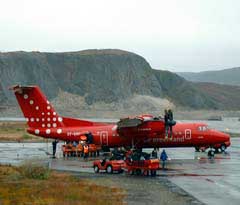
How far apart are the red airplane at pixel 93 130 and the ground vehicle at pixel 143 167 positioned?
11002 mm

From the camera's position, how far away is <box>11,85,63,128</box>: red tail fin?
151ft

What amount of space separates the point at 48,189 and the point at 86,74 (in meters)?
139

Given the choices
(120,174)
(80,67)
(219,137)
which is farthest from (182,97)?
(120,174)

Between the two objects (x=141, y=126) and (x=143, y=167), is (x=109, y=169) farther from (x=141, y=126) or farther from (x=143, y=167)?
(x=141, y=126)

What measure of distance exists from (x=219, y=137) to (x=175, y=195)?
2415 centimetres

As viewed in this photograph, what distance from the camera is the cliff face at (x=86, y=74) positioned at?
15838 centimetres

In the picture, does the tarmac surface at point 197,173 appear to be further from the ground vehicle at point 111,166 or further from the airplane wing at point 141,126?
the airplane wing at point 141,126

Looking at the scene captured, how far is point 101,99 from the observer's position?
157625 millimetres

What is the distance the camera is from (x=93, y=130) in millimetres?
46844

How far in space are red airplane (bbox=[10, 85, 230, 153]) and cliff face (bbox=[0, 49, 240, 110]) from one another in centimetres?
10440

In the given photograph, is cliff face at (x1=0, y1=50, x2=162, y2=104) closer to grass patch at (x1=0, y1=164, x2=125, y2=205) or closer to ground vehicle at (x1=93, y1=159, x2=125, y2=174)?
ground vehicle at (x1=93, y1=159, x2=125, y2=174)

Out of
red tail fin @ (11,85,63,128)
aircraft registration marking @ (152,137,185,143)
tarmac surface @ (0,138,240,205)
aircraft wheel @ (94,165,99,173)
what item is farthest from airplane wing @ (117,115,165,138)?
aircraft wheel @ (94,165,99,173)

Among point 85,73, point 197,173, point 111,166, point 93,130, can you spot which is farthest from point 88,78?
point 197,173

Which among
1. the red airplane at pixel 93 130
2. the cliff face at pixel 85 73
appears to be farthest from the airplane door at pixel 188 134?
the cliff face at pixel 85 73
